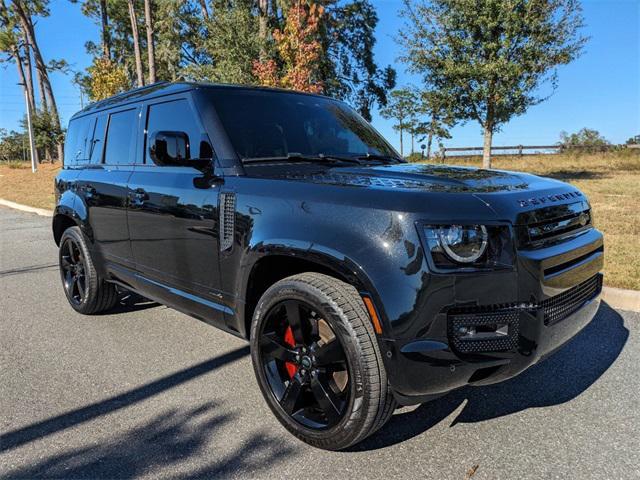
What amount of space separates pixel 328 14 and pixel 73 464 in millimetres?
24640

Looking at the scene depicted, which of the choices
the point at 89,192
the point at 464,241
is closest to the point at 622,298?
the point at 464,241

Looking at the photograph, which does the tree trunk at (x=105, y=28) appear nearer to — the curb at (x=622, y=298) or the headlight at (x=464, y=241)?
the curb at (x=622, y=298)

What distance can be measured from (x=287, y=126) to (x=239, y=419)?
195 cm

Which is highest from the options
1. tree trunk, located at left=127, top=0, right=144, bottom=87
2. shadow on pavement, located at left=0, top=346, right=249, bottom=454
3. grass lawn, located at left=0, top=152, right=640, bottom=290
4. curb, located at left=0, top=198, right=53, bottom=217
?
tree trunk, located at left=127, top=0, right=144, bottom=87

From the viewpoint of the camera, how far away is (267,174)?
279 cm

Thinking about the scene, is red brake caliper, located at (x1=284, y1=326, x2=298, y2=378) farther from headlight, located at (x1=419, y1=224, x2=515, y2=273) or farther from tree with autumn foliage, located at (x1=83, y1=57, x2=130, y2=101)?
tree with autumn foliage, located at (x1=83, y1=57, x2=130, y2=101)

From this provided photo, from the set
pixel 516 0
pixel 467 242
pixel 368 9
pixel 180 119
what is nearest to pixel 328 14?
pixel 368 9

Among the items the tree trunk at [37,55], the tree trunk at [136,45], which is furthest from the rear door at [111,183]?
the tree trunk at [37,55]

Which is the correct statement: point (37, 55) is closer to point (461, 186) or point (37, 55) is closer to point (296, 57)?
point (296, 57)

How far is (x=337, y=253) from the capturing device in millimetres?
2197

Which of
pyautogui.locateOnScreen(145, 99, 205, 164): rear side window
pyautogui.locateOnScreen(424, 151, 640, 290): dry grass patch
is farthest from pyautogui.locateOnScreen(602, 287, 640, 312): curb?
pyautogui.locateOnScreen(145, 99, 205, 164): rear side window

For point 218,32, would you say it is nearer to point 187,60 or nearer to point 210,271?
point 187,60

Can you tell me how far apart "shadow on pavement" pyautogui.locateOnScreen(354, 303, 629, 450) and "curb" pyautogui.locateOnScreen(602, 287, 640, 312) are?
785 millimetres

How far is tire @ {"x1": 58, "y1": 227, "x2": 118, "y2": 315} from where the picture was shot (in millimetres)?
4445
